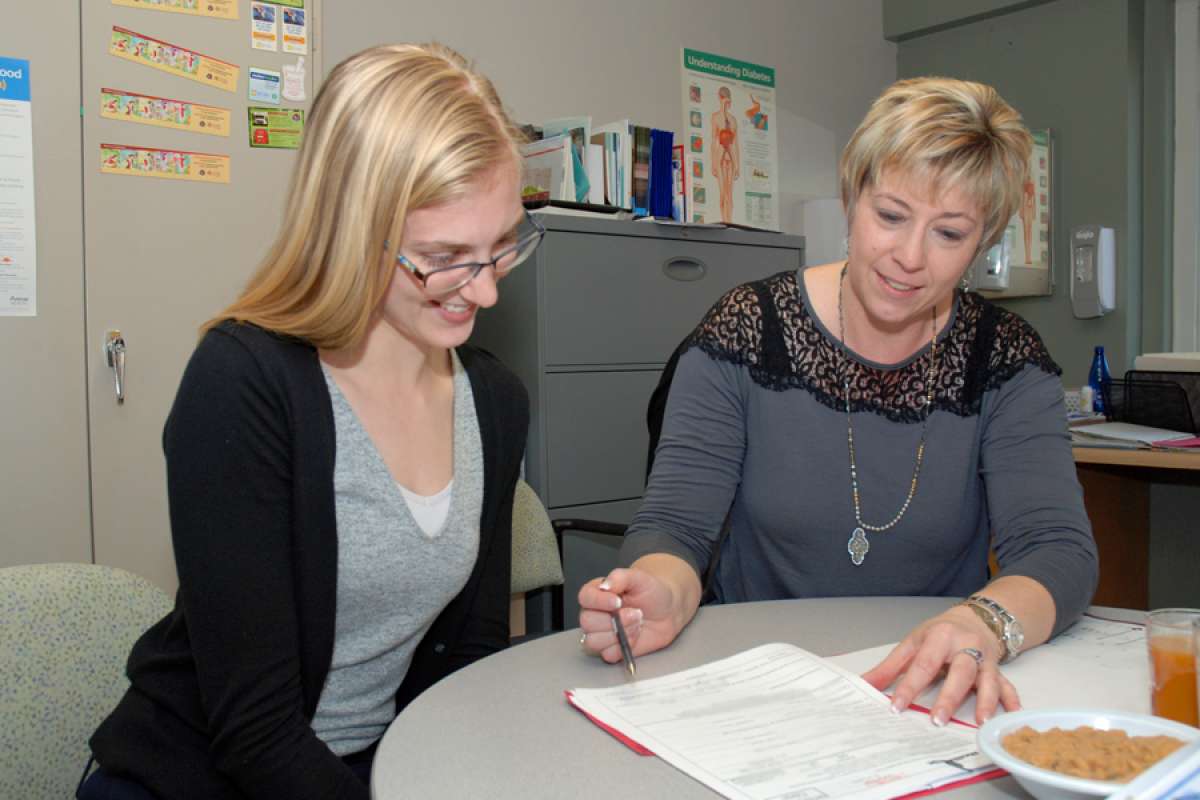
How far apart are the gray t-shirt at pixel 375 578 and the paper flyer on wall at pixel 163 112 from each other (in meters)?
1.60

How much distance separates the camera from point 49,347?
7.62 ft

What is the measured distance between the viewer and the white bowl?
2.14 ft

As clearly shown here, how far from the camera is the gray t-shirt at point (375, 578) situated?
1143mm

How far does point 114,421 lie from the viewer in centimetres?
240

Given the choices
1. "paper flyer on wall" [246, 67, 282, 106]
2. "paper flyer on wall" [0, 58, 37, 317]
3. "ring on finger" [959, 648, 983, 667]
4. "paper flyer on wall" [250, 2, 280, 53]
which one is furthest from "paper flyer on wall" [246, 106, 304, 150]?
"ring on finger" [959, 648, 983, 667]

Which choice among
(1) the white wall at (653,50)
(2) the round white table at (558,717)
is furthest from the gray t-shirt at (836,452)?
(1) the white wall at (653,50)

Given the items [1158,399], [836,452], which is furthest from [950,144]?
[1158,399]

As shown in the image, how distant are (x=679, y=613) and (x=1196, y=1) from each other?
→ 12.7 feet

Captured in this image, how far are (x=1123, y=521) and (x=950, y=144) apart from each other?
2.21m

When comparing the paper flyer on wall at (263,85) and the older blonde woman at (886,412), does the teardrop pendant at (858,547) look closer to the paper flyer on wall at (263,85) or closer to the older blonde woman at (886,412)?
the older blonde woman at (886,412)

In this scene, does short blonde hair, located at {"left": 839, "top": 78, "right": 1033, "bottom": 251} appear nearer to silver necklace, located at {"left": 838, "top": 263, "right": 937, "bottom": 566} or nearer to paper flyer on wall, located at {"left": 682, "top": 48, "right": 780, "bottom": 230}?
silver necklace, located at {"left": 838, "top": 263, "right": 937, "bottom": 566}

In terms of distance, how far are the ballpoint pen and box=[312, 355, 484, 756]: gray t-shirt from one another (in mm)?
257

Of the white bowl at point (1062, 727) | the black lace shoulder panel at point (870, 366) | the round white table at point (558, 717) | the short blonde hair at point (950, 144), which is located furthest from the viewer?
the black lace shoulder panel at point (870, 366)

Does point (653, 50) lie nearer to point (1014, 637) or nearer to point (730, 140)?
point (730, 140)
